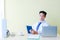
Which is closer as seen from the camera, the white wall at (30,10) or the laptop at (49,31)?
the laptop at (49,31)

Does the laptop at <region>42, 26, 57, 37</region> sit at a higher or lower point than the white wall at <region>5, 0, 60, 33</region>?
lower

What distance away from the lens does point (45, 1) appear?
12.2 ft

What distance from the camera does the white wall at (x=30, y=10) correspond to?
373cm

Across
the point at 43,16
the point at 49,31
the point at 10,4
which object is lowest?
the point at 49,31

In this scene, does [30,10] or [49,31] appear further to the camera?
[30,10]

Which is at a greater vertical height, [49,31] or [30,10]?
[30,10]

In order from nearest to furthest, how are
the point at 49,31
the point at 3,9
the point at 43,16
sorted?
the point at 49,31
the point at 43,16
the point at 3,9

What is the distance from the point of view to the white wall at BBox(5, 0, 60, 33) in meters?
3.73

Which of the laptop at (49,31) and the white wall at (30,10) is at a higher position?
the white wall at (30,10)

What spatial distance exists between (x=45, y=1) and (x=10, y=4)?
0.90 m

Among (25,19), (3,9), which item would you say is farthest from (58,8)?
(3,9)

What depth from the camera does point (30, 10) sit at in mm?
3742

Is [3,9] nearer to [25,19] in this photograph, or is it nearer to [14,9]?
[14,9]

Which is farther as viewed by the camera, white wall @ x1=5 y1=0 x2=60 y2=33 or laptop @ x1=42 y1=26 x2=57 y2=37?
white wall @ x1=5 y1=0 x2=60 y2=33
